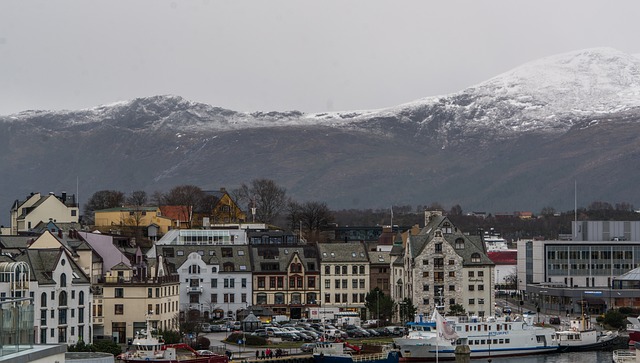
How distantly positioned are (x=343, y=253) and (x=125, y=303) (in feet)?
111

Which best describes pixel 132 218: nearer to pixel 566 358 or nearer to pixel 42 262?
pixel 566 358

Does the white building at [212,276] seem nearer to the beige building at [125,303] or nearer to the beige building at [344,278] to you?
the beige building at [344,278]

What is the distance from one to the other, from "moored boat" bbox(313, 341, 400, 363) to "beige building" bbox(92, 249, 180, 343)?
47.1 ft

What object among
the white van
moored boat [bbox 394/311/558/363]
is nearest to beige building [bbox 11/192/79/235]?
the white van

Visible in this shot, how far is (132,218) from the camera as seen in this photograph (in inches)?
7205

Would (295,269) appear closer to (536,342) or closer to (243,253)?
(243,253)

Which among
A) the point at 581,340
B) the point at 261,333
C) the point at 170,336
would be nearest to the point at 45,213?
the point at 261,333

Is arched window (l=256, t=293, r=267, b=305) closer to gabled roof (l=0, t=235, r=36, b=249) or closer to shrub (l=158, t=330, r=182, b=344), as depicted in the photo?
gabled roof (l=0, t=235, r=36, b=249)

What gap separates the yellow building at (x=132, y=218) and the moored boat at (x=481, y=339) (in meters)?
68.8

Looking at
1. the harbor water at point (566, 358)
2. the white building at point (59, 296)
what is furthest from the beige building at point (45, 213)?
the harbor water at point (566, 358)

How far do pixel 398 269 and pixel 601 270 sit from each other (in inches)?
1261

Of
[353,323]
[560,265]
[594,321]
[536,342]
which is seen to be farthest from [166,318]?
[560,265]

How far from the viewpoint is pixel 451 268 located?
132 meters

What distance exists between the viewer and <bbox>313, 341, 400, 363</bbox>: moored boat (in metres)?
99.1
